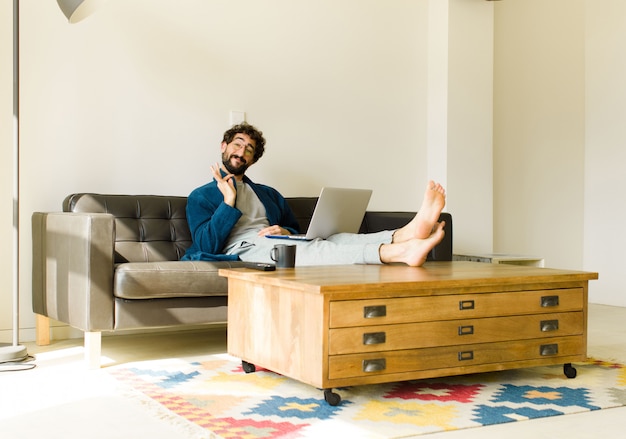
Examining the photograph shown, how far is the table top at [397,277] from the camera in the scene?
263 centimetres

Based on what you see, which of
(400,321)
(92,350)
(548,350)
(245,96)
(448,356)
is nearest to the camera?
(400,321)

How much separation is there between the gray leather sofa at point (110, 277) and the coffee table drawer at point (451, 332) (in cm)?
104

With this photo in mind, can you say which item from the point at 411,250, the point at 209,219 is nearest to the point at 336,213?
the point at 411,250

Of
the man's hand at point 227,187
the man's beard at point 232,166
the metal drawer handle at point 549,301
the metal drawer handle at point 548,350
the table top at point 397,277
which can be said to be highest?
the man's beard at point 232,166

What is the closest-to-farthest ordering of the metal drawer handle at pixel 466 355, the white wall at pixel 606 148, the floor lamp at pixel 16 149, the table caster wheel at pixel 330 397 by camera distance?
the table caster wheel at pixel 330 397 < the metal drawer handle at pixel 466 355 < the floor lamp at pixel 16 149 < the white wall at pixel 606 148

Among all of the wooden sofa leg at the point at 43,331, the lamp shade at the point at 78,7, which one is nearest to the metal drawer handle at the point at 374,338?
the lamp shade at the point at 78,7

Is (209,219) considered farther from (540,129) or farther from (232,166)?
(540,129)

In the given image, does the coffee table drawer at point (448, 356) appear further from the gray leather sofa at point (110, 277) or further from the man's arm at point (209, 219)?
the man's arm at point (209, 219)

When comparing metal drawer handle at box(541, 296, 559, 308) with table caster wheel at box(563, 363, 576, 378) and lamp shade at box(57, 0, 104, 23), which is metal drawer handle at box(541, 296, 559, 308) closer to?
table caster wheel at box(563, 363, 576, 378)

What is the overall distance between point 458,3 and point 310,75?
3.82 ft

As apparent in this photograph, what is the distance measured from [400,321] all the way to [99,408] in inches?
41.0

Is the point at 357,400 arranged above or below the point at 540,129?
below

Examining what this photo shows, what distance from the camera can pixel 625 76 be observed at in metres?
5.82

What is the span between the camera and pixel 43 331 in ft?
13.0
